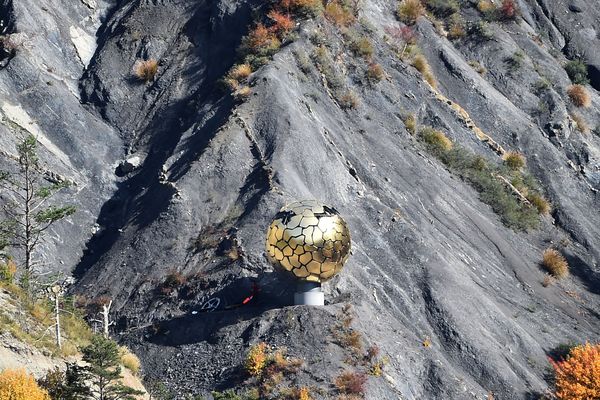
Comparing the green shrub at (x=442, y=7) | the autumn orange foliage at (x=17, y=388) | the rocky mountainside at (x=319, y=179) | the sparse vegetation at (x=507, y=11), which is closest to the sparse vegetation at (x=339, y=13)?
the rocky mountainside at (x=319, y=179)

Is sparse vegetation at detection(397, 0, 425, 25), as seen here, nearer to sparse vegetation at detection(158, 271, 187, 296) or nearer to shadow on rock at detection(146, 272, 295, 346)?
shadow on rock at detection(146, 272, 295, 346)

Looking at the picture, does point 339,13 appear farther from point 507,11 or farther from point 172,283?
point 172,283

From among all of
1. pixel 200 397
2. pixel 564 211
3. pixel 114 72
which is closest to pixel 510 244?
pixel 564 211

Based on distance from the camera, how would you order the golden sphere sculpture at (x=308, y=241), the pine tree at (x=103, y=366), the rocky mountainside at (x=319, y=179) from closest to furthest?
the pine tree at (x=103, y=366) < the golden sphere sculpture at (x=308, y=241) < the rocky mountainside at (x=319, y=179)

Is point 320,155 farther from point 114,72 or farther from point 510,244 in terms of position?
point 114,72

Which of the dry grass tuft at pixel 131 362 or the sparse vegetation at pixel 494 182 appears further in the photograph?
the sparse vegetation at pixel 494 182

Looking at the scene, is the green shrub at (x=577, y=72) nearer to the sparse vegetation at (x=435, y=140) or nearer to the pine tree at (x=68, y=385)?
the sparse vegetation at (x=435, y=140)

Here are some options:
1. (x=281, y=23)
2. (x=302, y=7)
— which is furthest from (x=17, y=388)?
(x=302, y=7)
